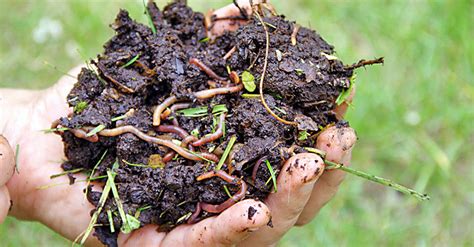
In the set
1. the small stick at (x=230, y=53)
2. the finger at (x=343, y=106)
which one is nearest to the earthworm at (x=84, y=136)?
the small stick at (x=230, y=53)

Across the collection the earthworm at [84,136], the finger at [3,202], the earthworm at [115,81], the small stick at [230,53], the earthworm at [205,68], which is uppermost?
the small stick at [230,53]

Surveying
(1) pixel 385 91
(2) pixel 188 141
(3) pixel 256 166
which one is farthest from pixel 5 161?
(1) pixel 385 91

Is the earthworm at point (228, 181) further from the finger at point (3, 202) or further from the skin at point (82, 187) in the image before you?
the finger at point (3, 202)

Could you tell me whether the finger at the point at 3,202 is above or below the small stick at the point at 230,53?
below

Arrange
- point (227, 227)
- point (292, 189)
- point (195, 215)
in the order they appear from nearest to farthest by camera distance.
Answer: point (227, 227) → point (292, 189) → point (195, 215)

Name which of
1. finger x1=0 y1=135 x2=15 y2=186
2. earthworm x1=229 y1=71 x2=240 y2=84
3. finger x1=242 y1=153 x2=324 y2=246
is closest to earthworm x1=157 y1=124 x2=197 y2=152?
earthworm x1=229 y1=71 x2=240 y2=84

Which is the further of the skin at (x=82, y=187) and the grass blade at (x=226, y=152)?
the grass blade at (x=226, y=152)

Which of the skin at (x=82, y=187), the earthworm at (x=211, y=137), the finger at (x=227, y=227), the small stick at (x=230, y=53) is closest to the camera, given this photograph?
the finger at (x=227, y=227)

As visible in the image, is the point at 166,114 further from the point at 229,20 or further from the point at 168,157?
the point at 229,20
